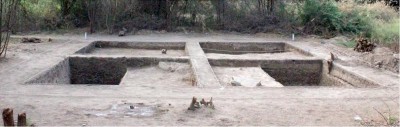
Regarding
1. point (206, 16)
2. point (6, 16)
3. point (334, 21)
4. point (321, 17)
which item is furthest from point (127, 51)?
point (334, 21)

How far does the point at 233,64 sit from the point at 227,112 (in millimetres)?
3970

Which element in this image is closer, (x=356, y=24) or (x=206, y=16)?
(x=356, y=24)

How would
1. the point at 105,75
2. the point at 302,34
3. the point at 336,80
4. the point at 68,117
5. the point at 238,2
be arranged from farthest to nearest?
the point at 238,2
the point at 302,34
the point at 105,75
the point at 336,80
the point at 68,117

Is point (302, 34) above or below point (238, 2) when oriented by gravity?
below

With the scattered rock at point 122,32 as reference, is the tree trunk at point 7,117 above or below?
below

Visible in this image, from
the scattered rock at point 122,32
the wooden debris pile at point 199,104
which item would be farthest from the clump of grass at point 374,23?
the wooden debris pile at point 199,104

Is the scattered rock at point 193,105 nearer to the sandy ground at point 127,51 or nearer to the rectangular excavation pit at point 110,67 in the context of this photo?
the rectangular excavation pit at point 110,67

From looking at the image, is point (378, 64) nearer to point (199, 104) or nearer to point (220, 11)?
point (199, 104)

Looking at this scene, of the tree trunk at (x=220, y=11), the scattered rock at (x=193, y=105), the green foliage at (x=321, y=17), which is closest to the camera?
the scattered rock at (x=193, y=105)

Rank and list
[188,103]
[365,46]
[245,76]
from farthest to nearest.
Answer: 1. [365,46]
2. [245,76]
3. [188,103]

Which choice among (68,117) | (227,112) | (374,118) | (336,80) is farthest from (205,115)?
(336,80)

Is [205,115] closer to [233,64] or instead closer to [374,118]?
[374,118]

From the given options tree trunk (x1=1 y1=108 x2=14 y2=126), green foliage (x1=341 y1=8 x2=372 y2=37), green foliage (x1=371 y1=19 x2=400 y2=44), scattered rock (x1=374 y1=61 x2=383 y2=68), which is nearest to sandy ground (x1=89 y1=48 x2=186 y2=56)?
scattered rock (x1=374 y1=61 x2=383 y2=68)

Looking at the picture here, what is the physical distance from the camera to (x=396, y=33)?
11.9 m
